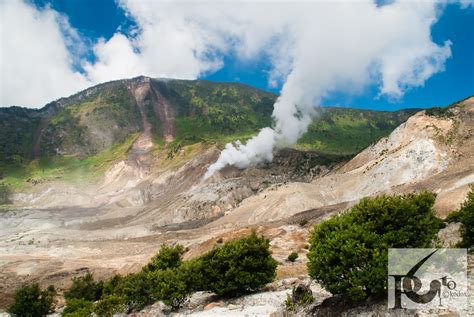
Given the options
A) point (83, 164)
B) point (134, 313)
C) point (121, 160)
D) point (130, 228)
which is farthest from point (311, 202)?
point (83, 164)

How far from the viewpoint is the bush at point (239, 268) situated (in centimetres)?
2462

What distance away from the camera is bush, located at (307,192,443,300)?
1543cm

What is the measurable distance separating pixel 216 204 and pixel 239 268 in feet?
275

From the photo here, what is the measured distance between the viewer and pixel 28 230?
110938mm

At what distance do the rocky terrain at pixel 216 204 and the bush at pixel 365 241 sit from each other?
4720mm

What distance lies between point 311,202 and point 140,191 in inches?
3005

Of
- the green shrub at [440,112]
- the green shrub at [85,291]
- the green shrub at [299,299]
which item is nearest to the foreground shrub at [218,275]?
the green shrub at [299,299]

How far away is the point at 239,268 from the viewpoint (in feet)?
81.3

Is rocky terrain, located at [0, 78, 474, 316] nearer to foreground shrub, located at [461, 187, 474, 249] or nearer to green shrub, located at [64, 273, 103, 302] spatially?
foreground shrub, located at [461, 187, 474, 249]

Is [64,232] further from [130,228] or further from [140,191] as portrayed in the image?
[140,191]

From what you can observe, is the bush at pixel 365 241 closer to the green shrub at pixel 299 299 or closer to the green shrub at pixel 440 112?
the green shrub at pixel 299 299

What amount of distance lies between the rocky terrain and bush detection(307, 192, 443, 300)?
472 centimetres

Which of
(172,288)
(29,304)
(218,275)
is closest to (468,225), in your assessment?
(218,275)

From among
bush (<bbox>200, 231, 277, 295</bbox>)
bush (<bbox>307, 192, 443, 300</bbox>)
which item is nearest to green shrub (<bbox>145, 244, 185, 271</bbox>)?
bush (<bbox>200, 231, 277, 295</bbox>)
